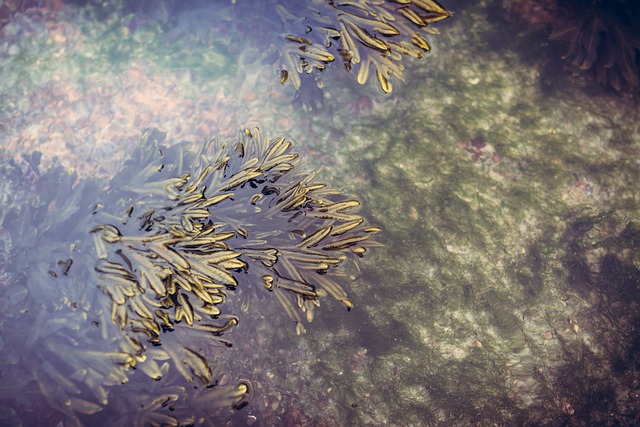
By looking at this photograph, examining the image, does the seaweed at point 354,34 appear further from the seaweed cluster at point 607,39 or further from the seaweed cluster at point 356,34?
the seaweed cluster at point 607,39

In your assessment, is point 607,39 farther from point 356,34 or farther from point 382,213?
point 382,213

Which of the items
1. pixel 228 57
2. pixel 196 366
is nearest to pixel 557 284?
pixel 196 366

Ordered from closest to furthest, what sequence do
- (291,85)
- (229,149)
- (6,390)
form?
(6,390) < (229,149) < (291,85)


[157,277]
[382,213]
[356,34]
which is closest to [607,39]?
[356,34]

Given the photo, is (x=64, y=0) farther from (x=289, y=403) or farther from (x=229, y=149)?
(x=289, y=403)

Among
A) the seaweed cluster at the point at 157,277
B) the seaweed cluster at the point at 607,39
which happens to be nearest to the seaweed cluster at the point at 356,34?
the seaweed cluster at the point at 157,277

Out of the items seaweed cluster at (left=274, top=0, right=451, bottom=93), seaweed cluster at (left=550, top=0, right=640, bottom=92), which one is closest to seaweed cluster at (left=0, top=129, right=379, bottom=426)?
seaweed cluster at (left=274, top=0, right=451, bottom=93)
